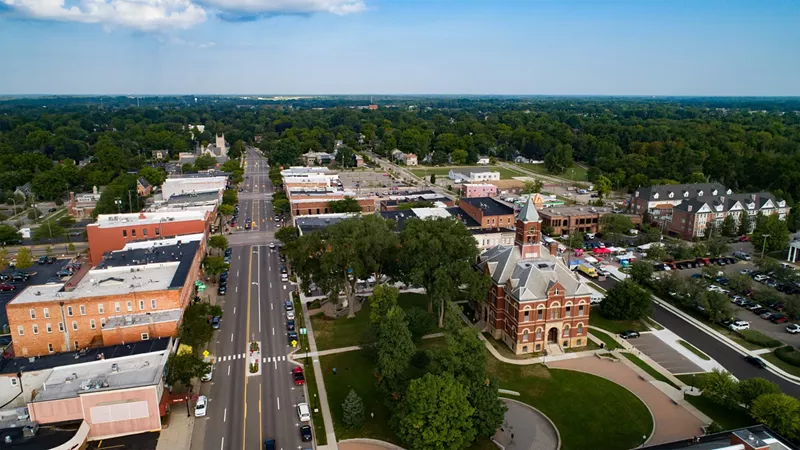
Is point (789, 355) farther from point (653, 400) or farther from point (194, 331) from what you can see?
point (194, 331)

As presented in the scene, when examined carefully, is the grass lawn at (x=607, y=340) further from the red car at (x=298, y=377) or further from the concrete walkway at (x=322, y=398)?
the red car at (x=298, y=377)

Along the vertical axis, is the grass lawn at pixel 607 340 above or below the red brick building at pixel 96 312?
below

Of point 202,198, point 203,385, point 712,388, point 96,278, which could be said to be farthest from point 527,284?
point 202,198

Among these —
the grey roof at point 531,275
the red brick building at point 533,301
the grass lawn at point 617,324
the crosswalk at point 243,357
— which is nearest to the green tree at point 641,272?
the grass lawn at point 617,324

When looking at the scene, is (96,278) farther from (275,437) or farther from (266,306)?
(275,437)

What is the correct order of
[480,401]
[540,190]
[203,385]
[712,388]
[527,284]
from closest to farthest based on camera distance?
[480,401] < [712,388] < [203,385] < [527,284] < [540,190]

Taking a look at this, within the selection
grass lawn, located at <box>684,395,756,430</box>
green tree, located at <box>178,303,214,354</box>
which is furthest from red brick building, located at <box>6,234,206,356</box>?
grass lawn, located at <box>684,395,756,430</box>
